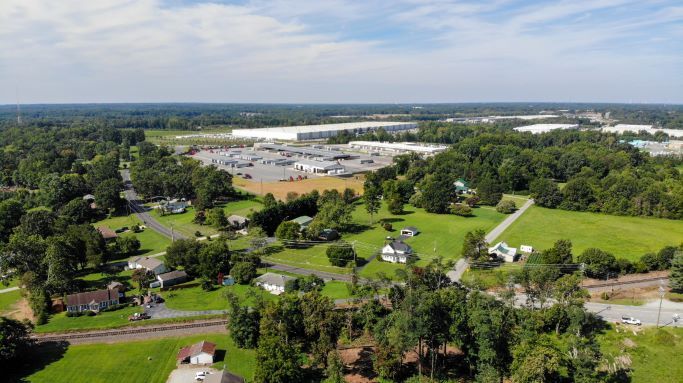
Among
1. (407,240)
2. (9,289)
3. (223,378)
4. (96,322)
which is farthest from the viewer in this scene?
(407,240)

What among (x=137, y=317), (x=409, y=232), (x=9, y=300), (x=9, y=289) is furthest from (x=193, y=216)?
(x=409, y=232)

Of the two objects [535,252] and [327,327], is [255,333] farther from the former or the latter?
[535,252]

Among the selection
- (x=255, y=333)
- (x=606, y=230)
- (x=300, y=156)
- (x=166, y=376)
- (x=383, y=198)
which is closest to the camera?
(x=166, y=376)

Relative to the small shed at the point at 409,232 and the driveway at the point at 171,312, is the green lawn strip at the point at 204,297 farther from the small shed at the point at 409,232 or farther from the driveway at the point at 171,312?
the small shed at the point at 409,232

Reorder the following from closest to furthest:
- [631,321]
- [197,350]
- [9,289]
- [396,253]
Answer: [197,350]
[631,321]
[9,289]
[396,253]

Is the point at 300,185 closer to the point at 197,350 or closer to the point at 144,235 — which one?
the point at 144,235

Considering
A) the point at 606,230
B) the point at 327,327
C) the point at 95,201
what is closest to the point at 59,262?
the point at 327,327

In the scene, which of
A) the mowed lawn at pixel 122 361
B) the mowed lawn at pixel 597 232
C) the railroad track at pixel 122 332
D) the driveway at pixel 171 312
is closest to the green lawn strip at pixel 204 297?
the driveway at pixel 171 312
